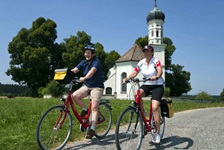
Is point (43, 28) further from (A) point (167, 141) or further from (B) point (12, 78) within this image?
(A) point (167, 141)

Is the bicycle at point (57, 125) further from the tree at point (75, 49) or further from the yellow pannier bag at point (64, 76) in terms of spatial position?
the tree at point (75, 49)

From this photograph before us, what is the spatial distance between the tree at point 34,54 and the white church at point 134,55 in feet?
37.2

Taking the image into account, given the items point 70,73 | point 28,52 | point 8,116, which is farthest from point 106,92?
point 70,73

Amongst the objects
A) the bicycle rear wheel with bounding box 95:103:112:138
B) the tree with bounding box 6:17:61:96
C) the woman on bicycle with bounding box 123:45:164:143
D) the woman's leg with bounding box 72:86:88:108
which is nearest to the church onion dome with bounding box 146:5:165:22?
the tree with bounding box 6:17:61:96

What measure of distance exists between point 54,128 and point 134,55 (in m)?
35.5

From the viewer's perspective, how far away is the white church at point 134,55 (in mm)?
39600

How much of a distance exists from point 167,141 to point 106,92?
3807cm

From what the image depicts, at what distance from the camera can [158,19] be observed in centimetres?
4347

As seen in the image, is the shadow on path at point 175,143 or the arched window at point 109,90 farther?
the arched window at point 109,90

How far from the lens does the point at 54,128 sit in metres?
4.62

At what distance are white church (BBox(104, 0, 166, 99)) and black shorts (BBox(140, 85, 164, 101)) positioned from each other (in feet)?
111

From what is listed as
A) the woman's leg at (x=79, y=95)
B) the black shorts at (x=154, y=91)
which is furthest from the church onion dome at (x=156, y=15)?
the woman's leg at (x=79, y=95)

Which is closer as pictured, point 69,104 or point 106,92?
point 69,104

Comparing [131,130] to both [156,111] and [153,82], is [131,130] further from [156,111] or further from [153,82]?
[153,82]
